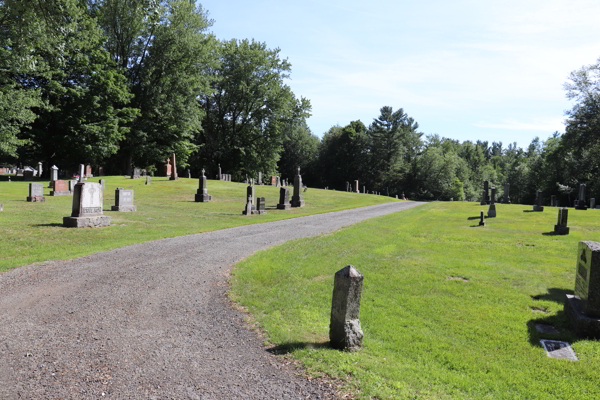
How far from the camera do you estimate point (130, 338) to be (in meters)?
5.25

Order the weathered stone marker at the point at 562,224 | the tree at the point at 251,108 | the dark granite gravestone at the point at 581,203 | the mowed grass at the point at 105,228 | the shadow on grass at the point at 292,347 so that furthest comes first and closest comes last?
the tree at the point at 251,108, the dark granite gravestone at the point at 581,203, the weathered stone marker at the point at 562,224, the mowed grass at the point at 105,228, the shadow on grass at the point at 292,347

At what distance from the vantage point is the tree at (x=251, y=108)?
55.6 metres

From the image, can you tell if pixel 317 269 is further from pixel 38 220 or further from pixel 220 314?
pixel 38 220

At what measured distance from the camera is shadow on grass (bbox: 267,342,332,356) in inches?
197

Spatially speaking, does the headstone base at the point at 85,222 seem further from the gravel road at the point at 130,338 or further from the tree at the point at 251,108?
the tree at the point at 251,108

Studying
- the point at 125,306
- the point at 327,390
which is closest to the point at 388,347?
the point at 327,390

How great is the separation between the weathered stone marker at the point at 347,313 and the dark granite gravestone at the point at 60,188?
2585cm

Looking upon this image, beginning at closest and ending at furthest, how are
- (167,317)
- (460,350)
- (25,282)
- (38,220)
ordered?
(460,350), (167,317), (25,282), (38,220)

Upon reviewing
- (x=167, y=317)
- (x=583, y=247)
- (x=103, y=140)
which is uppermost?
(x=103, y=140)

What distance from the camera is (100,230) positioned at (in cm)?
1411

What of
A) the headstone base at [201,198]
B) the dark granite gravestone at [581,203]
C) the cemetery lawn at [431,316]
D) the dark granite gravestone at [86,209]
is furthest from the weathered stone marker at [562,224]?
the headstone base at [201,198]

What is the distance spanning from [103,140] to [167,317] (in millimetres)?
38185

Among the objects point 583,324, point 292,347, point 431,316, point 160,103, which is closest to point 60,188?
point 160,103

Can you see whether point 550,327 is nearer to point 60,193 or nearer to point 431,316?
point 431,316
